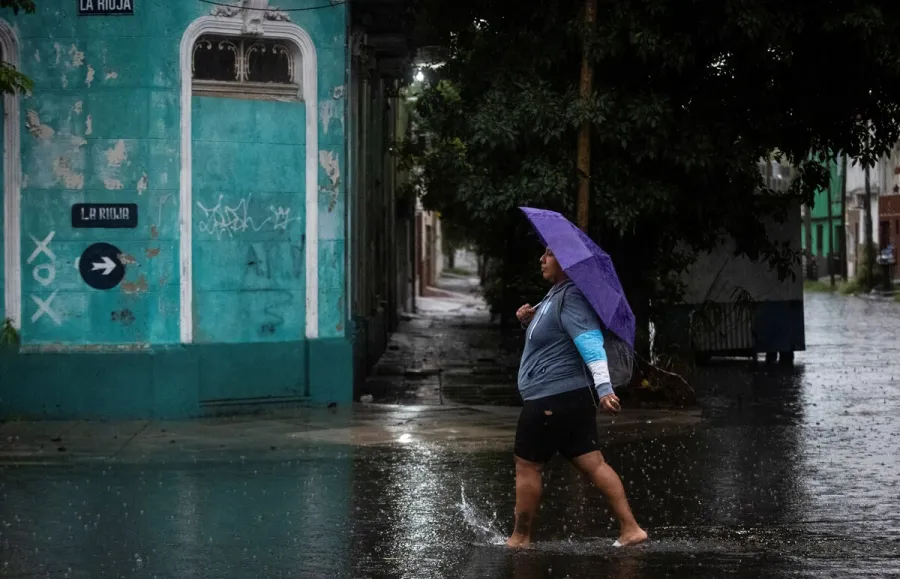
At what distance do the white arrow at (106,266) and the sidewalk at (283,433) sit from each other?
145cm

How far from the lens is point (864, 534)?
25.8 feet

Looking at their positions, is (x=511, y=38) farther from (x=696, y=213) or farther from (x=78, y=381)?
(x=78, y=381)

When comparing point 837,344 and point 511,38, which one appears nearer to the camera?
point 511,38

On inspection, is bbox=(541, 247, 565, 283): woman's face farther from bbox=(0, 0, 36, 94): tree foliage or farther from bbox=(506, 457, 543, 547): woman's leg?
bbox=(0, 0, 36, 94): tree foliage

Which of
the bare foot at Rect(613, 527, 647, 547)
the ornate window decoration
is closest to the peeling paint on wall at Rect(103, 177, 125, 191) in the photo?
the ornate window decoration

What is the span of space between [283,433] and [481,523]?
14.1ft

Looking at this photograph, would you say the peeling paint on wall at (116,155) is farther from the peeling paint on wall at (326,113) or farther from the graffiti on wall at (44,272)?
the peeling paint on wall at (326,113)

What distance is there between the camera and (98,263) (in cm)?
1310

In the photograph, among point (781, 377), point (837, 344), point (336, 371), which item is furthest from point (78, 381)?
point (837, 344)

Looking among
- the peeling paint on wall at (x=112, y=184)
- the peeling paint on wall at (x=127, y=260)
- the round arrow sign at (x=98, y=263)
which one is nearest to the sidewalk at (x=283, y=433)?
the round arrow sign at (x=98, y=263)

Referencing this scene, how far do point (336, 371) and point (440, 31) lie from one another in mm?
3977

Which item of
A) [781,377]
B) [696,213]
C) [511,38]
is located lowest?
[781,377]

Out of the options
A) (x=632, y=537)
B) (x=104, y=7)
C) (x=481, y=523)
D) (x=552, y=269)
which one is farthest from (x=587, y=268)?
(x=104, y=7)

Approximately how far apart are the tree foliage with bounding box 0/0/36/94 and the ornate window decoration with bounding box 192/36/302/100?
1.75 metres
